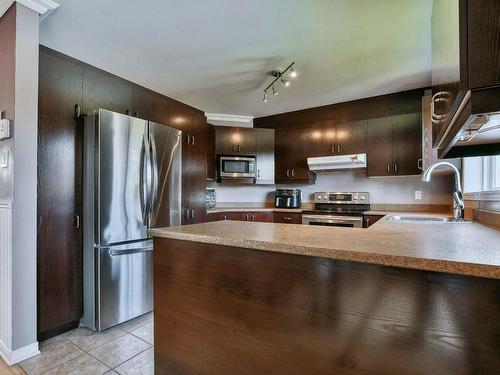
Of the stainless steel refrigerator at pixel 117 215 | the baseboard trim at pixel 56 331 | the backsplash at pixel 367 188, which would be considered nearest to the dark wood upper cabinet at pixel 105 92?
the stainless steel refrigerator at pixel 117 215

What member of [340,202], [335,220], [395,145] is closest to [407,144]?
[395,145]

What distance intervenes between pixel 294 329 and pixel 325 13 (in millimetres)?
1974

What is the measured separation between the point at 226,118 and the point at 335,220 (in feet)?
7.63

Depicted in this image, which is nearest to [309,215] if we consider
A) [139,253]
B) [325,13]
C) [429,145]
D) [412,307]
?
[429,145]

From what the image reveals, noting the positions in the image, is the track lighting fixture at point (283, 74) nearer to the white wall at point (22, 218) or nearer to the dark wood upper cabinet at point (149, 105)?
the dark wood upper cabinet at point (149, 105)

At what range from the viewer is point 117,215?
7.62 ft

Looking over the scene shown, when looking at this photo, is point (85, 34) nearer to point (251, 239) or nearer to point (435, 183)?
point (251, 239)

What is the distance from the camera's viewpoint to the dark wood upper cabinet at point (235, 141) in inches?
161

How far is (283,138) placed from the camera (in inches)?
165

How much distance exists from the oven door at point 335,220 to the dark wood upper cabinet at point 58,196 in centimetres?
261

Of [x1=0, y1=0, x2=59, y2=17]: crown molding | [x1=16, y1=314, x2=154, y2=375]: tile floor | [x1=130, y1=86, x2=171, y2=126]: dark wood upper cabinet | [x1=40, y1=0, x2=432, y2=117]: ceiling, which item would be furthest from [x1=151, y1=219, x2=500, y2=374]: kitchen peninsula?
[x1=130, y1=86, x2=171, y2=126]: dark wood upper cabinet

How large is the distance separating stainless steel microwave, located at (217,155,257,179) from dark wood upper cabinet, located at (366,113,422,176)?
164 centimetres

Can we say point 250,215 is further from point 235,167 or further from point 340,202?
point 340,202

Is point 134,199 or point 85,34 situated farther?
point 134,199
